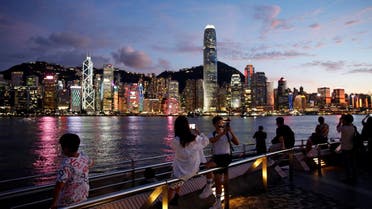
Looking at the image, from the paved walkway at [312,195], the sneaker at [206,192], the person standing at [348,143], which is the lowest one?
the paved walkway at [312,195]

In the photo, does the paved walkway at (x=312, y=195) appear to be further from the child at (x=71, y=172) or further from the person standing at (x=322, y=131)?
the child at (x=71, y=172)

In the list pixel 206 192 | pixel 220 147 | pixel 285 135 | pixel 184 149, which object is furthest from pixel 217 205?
pixel 285 135

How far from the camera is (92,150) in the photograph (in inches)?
1590

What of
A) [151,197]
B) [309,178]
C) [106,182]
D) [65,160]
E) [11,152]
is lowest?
[11,152]

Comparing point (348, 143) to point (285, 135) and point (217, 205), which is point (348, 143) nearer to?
point (285, 135)

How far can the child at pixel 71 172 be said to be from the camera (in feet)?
11.3

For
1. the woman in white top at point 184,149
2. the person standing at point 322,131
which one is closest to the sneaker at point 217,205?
the woman in white top at point 184,149

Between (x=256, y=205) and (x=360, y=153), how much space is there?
6.16 m

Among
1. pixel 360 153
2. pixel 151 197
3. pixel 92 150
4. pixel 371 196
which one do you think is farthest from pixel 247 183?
pixel 92 150

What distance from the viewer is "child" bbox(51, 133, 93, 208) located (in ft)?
11.3

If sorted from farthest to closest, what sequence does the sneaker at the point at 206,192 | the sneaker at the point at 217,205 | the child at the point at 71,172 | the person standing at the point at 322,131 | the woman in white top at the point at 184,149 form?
1. the person standing at the point at 322,131
2. the sneaker at the point at 206,192
3. the sneaker at the point at 217,205
4. the woman in white top at the point at 184,149
5. the child at the point at 71,172

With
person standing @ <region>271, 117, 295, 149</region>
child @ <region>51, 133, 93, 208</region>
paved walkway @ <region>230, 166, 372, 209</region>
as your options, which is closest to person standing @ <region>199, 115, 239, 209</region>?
paved walkway @ <region>230, 166, 372, 209</region>

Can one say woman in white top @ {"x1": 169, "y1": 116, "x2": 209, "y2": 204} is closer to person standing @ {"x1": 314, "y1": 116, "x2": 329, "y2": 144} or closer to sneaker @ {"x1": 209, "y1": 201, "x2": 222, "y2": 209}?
sneaker @ {"x1": 209, "y1": 201, "x2": 222, "y2": 209}

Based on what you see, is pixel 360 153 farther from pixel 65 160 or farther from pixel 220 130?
pixel 65 160
